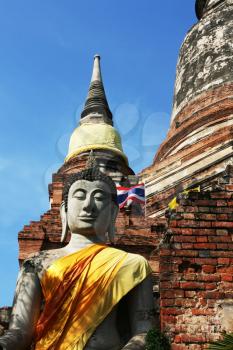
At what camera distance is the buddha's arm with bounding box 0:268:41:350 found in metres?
5.77

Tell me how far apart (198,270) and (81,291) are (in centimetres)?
123

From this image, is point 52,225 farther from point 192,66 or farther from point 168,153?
point 192,66

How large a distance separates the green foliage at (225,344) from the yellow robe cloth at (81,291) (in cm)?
80

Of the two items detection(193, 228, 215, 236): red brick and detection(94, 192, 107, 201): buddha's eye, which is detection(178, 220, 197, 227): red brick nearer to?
detection(193, 228, 215, 236): red brick

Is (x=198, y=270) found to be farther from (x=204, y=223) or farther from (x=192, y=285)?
(x=204, y=223)

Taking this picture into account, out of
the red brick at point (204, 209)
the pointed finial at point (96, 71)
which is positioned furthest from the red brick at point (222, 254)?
the pointed finial at point (96, 71)

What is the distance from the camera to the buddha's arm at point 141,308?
5.97 m

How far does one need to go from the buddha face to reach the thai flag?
6.82 m

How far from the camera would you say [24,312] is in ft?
19.7

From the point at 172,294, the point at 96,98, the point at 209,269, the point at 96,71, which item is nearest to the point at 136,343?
the point at 172,294

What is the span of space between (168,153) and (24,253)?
26.6ft

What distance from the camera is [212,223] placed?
6891 millimetres

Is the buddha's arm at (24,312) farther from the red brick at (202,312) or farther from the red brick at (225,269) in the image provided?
the red brick at (225,269)

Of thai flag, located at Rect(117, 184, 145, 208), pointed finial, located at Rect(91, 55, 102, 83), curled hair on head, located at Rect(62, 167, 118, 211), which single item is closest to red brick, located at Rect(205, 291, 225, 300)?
curled hair on head, located at Rect(62, 167, 118, 211)
